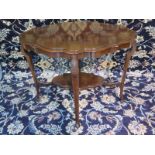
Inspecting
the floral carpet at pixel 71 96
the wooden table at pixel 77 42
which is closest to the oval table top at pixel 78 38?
the wooden table at pixel 77 42

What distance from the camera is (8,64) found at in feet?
7.93

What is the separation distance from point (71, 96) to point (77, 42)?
0.66 meters

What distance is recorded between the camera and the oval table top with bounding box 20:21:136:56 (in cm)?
142

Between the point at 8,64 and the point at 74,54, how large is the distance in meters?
1.23

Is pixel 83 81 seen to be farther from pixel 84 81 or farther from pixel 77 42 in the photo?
pixel 77 42

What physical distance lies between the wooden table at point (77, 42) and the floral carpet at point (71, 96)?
14 centimetres

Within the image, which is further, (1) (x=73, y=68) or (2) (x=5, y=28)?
(2) (x=5, y=28)

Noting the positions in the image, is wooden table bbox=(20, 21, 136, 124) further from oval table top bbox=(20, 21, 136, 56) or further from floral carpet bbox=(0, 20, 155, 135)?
floral carpet bbox=(0, 20, 155, 135)

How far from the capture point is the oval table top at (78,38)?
1.42 m

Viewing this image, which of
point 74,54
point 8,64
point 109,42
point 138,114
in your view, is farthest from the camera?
point 8,64

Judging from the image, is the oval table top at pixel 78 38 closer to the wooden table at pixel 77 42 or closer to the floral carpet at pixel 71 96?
the wooden table at pixel 77 42

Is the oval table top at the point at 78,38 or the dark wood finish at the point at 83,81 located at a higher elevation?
the oval table top at the point at 78,38

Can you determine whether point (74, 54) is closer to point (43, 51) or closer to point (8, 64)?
point (43, 51)

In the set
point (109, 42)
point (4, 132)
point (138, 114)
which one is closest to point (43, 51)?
point (109, 42)
